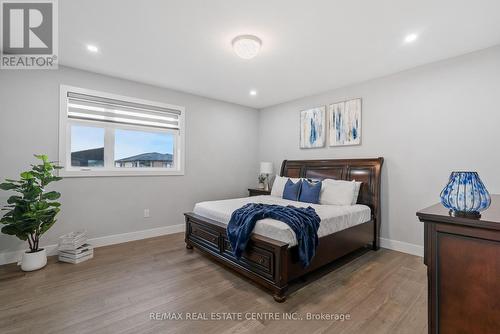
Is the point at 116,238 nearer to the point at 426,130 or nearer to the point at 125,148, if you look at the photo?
the point at 125,148

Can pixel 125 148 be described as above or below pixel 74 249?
above

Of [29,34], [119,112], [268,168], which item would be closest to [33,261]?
[119,112]

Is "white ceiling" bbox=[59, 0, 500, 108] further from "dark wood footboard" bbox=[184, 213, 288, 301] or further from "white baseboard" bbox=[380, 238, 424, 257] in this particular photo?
"white baseboard" bbox=[380, 238, 424, 257]

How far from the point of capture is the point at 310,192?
11.6 feet

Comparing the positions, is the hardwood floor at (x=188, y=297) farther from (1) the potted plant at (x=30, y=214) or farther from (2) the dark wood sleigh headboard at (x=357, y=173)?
(2) the dark wood sleigh headboard at (x=357, y=173)

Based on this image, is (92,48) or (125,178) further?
(125,178)

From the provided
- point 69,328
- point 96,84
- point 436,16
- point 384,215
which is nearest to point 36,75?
point 96,84

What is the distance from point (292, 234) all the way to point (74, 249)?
2765mm

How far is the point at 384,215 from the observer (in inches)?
137

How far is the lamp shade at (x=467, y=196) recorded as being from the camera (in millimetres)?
1161

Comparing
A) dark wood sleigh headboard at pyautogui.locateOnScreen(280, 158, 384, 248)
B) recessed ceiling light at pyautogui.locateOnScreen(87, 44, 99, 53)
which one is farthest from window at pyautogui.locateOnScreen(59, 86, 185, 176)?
Answer: dark wood sleigh headboard at pyautogui.locateOnScreen(280, 158, 384, 248)

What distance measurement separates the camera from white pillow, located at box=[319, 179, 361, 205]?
331 cm

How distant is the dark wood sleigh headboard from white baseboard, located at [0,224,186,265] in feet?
8.51

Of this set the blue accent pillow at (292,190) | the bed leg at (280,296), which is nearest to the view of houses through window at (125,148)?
the blue accent pillow at (292,190)
